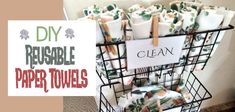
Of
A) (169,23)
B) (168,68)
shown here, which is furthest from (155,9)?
(168,68)

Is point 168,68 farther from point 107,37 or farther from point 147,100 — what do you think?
point 107,37

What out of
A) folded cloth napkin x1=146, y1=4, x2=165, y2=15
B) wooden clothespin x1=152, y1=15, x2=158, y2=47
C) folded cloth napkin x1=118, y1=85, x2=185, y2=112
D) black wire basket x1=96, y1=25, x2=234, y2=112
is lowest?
folded cloth napkin x1=118, y1=85, x2=185, y2=112

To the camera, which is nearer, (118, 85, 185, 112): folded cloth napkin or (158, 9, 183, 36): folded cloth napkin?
(158, 9, 183, 36): folded cloth napkin

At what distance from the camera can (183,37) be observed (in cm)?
70

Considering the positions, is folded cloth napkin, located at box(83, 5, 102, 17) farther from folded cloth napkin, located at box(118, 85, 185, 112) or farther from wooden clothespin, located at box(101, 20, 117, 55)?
folded cloth napkin, located at box(118, 85, 185, 112)

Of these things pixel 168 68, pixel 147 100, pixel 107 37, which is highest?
pixel 107 37

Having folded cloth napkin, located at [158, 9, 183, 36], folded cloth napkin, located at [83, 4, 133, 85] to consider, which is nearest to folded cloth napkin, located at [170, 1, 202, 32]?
folded cloth napkin, located at [158, 9, 183, 36]

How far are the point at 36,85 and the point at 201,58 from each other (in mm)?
481

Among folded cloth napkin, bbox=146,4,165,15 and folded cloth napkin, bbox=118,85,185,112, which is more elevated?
folded cloth napkin, bbox=146,4,165,15

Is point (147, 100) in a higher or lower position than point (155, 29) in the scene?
lower

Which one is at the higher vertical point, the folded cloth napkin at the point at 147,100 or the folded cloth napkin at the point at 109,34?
the folded cloth napkin at the point at 109,34

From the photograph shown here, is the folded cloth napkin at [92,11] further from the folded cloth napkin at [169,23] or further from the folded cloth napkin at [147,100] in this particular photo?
the folded cloth napkin at [147,100]

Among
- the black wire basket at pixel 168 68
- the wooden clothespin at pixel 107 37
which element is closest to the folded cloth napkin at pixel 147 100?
the black wire basket at pixel 168 68

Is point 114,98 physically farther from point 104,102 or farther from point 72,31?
point 72,31
